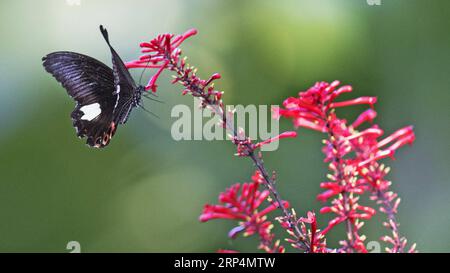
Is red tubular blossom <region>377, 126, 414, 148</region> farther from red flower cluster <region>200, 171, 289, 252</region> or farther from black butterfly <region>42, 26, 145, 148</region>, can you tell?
black butterfly <region>42, 26, 145, 148</region>

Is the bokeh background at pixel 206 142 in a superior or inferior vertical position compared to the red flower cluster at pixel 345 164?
superior

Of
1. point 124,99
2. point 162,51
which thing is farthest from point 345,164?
point 124,99

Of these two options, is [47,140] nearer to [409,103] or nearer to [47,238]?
A: [47,238]

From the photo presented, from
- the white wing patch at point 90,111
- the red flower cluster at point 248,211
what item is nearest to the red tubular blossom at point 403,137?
the red flower cluster at point 248,211

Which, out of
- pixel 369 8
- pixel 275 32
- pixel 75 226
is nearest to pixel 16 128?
pixel 75 226

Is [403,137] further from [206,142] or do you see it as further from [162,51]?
[206,142]

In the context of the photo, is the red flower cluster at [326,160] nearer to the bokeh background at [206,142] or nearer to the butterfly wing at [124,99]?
the butterfly wing at [124,99]

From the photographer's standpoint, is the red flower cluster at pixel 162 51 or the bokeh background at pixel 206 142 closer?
the red flower cluster at pixel 162 51

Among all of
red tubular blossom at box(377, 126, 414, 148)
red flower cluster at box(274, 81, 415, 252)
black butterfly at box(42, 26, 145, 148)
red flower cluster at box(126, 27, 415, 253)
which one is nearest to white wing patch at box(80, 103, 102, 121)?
black butterfly at box(42, 26, 145, 148)
